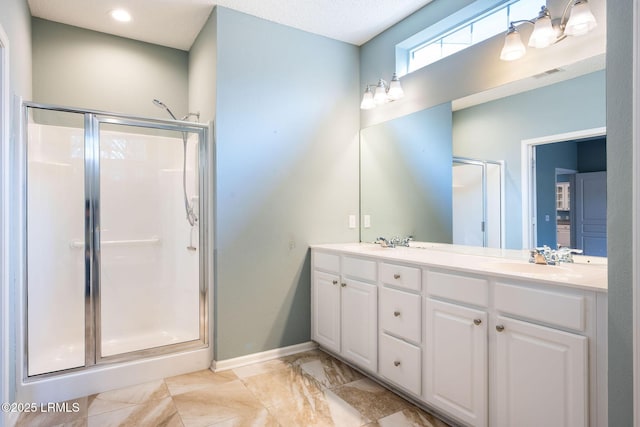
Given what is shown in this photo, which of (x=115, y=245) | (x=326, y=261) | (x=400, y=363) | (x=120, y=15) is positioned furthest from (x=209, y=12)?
(x=400, y=363)

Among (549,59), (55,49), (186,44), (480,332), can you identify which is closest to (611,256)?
(480,332)

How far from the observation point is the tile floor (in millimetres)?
1889

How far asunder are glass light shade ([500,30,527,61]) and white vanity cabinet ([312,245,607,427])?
1163 mm

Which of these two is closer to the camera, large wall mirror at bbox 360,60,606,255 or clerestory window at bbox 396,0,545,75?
large wall mirror at bbox 360,60,606,255

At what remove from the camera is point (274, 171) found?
277 centimetres

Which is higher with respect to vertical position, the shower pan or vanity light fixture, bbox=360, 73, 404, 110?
vanity light fixture, bbox=360, 73, 404, 110

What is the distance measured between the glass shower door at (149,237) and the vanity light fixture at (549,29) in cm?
215

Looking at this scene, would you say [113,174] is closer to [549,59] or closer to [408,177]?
[408,177]

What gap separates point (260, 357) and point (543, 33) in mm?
2735

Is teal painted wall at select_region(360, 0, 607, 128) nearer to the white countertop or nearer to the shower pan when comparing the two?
the white countertop

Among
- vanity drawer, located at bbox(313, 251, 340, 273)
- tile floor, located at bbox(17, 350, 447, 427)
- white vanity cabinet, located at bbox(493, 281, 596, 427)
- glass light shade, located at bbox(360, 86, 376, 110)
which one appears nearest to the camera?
white vanity cabinet, located at bbox(493, 281, 596, 427)

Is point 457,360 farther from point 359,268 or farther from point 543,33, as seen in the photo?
point 543,33

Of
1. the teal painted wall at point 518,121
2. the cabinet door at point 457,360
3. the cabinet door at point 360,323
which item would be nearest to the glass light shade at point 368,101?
the teal painted wall at point 518,121

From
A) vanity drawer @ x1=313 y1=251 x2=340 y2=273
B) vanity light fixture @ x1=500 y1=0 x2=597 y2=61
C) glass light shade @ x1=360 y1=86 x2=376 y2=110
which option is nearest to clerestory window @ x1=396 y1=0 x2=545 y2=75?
vanity light fixture @ x1=500 y1=0 x2=597 y2=61
